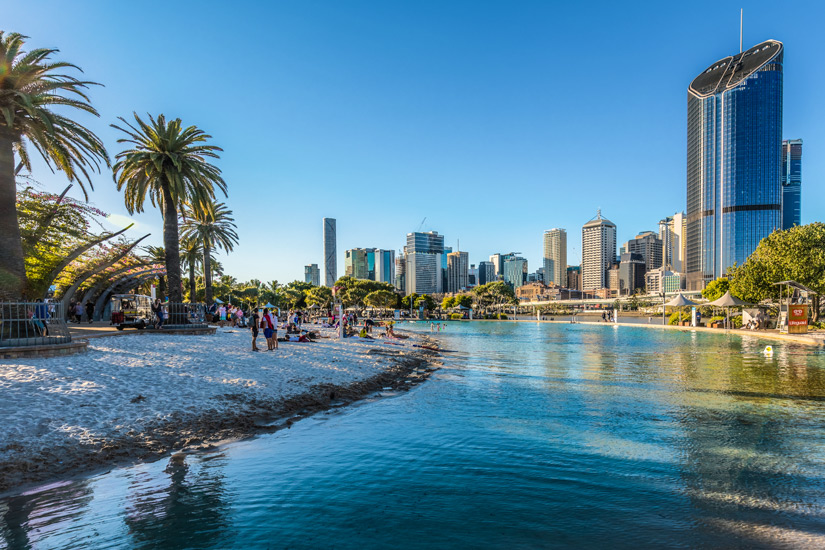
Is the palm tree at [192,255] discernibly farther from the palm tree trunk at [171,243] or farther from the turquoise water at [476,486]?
the turquoise water at [476,486]

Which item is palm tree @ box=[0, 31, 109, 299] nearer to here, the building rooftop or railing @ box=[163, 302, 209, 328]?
railing @ box=[163, 302, 209, 328]

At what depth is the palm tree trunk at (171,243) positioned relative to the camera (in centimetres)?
2680

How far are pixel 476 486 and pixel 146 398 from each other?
932 centimetres

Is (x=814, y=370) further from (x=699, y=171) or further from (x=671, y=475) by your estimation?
(x=699, y=171)

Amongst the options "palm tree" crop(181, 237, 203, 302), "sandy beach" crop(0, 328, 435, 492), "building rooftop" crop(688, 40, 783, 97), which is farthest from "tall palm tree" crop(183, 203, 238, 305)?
"building rooftop" crop(688, 40, 783, 97)

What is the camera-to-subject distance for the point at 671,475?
28.9 feet

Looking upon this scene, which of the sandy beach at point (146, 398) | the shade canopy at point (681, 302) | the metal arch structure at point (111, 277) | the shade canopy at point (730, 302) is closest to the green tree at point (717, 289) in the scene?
the shade canopy at point (681, 302)

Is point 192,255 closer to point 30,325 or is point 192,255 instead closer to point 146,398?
point 30,325

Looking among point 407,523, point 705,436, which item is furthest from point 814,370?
point 407,523

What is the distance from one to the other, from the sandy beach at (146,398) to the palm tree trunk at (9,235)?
11.9 feet

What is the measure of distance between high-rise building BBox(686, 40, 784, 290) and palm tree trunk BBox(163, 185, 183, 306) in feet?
668

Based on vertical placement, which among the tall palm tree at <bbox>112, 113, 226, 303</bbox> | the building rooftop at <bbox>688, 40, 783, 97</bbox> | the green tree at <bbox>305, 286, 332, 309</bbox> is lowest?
the green tree at <bbox>305, 286, 332, 309</bbox>

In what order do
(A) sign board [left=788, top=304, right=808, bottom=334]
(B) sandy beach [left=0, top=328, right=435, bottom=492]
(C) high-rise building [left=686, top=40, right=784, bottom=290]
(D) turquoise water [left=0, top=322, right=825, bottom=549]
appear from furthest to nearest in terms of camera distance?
1. (C) high-rise building [left=686, top=40, right=784, bottom=290]
2. (A) sign board [left=788, top=304, right=808, bottom=334]
3. (B) sandy beach [left=0, top=328, right=435, bottom=492]
4. (D) turquoise water [left=0, top=322, right=825, bottom=549]

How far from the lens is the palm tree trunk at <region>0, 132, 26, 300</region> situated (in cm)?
1612
